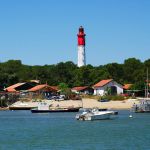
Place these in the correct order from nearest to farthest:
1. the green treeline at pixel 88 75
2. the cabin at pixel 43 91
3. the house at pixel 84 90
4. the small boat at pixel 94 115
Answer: the small boat at pixel 94 115, the house at pixel 84 90, the cabin at pixel 43 91, the green treeline at pixel 88 75

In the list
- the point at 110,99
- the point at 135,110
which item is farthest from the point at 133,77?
the point at 135,110

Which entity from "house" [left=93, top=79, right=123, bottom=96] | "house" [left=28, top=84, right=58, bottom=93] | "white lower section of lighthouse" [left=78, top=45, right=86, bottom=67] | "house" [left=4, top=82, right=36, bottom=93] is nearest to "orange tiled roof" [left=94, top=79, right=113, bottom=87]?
"house" [left=93, top=79, right=123, bottom=96]

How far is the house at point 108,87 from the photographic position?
162m

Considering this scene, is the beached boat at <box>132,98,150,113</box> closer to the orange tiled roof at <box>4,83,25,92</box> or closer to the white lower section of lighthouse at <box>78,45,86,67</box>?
the white lower section of lighthouse at <box>78,45,86,67</box>

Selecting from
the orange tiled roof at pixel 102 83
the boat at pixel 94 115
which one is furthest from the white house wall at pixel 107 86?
the boat at pixel 94 115

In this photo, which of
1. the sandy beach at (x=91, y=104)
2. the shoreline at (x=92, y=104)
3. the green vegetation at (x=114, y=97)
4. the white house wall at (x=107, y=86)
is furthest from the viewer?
the white house wall at (x=107, y=86)

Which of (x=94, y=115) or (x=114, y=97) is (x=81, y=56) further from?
(x=94, y=115)

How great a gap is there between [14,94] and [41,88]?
807 cm

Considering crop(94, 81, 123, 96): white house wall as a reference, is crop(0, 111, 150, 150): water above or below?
below

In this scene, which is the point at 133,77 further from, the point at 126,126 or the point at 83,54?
the point at 126,126

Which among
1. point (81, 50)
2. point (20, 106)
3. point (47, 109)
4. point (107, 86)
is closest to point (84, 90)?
point (107, 86)

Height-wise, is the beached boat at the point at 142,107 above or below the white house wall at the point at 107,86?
below

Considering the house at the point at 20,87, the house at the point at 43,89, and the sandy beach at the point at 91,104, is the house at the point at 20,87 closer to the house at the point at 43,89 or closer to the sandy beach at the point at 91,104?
the house at the point at 43,89

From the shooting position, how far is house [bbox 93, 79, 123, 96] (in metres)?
162
